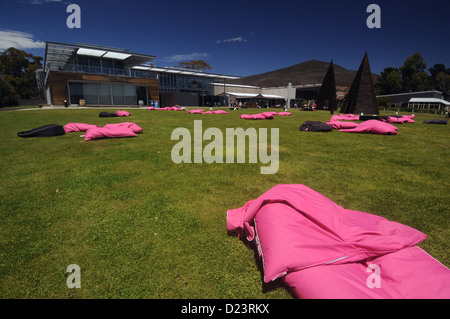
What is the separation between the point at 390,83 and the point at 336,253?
84.0 metres

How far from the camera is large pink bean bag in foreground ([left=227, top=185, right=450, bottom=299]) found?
1.66 metres

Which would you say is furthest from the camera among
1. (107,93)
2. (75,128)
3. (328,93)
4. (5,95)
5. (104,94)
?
(5,95)

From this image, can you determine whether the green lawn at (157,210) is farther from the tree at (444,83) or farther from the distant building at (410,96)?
the tree at (444,83)

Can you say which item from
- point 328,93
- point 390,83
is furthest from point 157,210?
point 390,83

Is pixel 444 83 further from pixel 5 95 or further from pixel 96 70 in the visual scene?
pixel 5 95

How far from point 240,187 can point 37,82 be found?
265ft

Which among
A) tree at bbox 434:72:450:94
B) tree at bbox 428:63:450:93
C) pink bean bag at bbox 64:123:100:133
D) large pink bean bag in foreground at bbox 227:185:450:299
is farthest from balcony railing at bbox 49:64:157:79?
tree at bbox 428:63:450:93

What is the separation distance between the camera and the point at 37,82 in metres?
61.1

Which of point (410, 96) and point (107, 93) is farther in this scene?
point (410, 96)

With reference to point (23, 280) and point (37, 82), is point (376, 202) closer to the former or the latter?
point (23, 280)

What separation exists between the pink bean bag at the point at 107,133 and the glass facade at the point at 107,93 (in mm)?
26872

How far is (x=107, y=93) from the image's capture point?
31609mm

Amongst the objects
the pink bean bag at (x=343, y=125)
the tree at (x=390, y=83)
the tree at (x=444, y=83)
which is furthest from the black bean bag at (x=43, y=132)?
the tree at (x=444, y=83)
